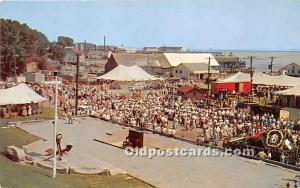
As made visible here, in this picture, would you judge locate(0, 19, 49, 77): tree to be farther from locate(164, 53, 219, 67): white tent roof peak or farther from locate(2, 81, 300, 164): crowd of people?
locate(164, 53, 219, 67): white tent roof peak

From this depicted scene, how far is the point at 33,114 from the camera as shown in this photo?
22500mm

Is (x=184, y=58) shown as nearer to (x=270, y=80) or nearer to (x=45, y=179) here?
(x=270, y=80)

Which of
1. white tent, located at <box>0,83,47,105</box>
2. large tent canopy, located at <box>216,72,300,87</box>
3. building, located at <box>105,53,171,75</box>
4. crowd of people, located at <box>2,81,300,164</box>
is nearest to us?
crowd of people, located at <box>2,81,300,164</box>

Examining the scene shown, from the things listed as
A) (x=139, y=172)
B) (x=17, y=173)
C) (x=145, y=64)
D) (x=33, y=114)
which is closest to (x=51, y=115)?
(x=33, y=114)

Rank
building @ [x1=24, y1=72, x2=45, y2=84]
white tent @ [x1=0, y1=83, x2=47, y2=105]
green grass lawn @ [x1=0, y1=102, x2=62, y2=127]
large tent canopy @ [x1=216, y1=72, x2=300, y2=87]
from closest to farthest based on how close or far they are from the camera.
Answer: green grass lawn @ [x1=0, y1=102, x2=62, y2=127]
white tent @ [x1=0, y1=83, x2=47, y2=105]
large tent canopy @ [x1=216, y1=72, x2=300, y2=87]
building @ [x1=24, y1=72, x2=45, y2=84]

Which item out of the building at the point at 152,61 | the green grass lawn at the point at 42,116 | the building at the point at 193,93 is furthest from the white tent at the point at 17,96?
the building at the point at 152,61

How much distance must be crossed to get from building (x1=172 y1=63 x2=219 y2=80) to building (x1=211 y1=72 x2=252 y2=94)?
54.0 feet

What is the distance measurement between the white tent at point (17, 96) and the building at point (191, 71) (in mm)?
31793

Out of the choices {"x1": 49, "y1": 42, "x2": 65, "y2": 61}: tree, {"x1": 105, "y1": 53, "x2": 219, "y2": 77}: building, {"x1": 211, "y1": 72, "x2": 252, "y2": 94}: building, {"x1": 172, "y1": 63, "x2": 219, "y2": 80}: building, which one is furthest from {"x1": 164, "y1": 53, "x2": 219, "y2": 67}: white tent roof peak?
{"x1": 211, "y1": 72, "x2": 252, "y2": 94}: building

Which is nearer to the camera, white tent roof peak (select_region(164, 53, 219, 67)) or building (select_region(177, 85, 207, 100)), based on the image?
building (select_region(177, 85, 207, 100))

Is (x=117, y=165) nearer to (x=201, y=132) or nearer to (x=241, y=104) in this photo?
(x=201, y=132)

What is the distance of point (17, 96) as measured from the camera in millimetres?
21391

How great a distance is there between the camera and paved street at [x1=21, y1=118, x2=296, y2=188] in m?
11.2

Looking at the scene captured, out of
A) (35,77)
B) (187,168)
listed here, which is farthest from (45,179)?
(35,77)
